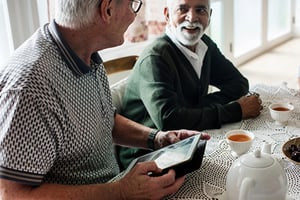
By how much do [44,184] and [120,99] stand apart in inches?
31.2

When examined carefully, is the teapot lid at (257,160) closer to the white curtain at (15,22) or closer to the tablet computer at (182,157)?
the tablet computer at (182,157)

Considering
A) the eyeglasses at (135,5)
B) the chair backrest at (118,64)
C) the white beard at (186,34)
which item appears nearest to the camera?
the eyeglasses at (135,5)

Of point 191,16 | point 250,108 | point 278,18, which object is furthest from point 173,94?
point 278,18

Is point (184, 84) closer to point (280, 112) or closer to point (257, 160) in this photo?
point (280, 112)

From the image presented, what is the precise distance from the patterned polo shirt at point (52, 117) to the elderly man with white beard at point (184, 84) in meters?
0.28

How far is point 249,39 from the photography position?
4684 mm

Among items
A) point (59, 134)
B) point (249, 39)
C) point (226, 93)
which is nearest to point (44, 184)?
point (59, 134)

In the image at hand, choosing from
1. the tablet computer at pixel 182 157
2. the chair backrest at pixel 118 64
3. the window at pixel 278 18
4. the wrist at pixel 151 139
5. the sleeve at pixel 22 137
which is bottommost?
the window at pixel 278 18

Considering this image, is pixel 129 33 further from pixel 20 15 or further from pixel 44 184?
pixel 44 184

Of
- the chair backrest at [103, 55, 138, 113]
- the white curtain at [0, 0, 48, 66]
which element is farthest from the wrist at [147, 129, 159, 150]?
the white curtain at [0, 0, 48, 66]

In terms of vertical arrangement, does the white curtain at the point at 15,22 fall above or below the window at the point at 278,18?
above

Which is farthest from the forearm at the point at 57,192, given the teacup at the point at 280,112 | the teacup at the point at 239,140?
the teacup at the point at 280,112

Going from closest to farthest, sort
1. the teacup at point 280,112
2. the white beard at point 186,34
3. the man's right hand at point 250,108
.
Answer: the teacup at point 280,112 → the man's right hand at point 250,108 → the white beard at point 186,34

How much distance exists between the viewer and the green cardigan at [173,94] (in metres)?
1.59
